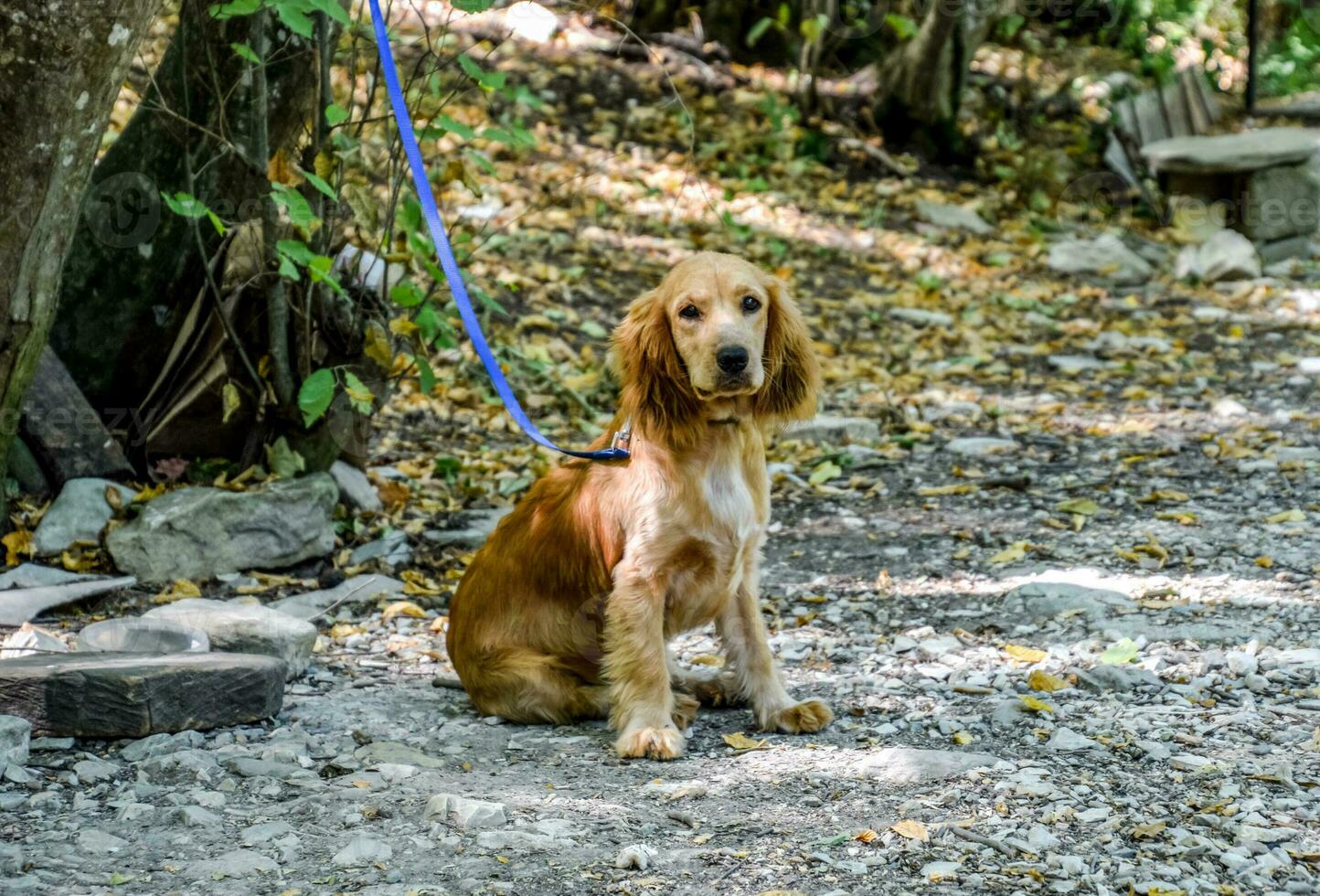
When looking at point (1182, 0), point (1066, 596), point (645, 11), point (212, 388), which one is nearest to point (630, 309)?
point (1066, 596)

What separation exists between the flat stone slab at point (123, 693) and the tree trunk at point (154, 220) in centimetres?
238

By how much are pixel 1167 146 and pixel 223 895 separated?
11.4m

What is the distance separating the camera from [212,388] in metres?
5.87

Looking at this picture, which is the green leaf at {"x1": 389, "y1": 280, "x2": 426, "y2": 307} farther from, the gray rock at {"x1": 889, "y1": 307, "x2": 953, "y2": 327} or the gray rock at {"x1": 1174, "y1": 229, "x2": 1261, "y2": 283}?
the gray rock at {"x1": 1174, "y1": 229, "x2": 1261, "y2": 283}

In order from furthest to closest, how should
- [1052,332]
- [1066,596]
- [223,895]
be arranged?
Result: 1. [1052,332]
2. [1066,596]
3. [223,895]

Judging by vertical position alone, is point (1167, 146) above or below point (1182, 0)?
below

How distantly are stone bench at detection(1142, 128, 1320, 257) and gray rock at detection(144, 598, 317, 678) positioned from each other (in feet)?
31.3

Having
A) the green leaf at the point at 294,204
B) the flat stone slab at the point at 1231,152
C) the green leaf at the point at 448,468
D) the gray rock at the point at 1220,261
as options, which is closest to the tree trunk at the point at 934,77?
the flat stone slab at the point at 1231,152

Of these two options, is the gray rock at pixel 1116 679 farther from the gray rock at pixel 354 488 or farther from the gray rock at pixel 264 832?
the gray rock at pixel 354 488

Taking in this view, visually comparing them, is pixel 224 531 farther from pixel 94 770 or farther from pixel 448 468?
pixel 94 770

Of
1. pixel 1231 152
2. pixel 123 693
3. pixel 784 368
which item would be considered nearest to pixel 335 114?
pixel 784 368

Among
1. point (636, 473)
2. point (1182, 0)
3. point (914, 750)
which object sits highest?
point (1182, 0)

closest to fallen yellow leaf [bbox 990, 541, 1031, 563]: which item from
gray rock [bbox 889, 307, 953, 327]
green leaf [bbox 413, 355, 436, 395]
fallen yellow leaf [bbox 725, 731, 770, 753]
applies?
fallen yellow leaf [bbox 725, 731, 770, 753]

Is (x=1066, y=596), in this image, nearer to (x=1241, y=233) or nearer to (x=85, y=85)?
(x=85, y=85)
